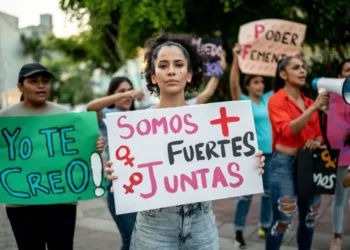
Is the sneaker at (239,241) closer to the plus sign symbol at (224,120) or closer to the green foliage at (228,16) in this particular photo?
the plus sign symbol at (224,120)

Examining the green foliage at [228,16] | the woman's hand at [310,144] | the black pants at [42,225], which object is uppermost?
the green foliage at [228,16]

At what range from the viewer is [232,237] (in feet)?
16.1

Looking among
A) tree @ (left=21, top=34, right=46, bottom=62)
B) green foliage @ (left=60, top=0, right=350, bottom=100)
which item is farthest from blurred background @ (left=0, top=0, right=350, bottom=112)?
tree @ (left=21, top=34, right=46, bottom=62)

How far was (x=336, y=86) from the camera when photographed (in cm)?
319

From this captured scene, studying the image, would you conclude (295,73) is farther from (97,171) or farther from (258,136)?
(97,171)

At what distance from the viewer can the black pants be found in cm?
286

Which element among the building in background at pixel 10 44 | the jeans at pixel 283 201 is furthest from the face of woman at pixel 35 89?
the jeans at pixel 283 201

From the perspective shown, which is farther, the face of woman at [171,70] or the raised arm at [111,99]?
the raised arm at [111,99]

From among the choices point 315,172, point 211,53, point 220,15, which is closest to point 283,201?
point 315,172

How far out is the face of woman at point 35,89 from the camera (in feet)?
9.73

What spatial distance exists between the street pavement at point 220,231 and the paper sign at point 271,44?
73.3 inches

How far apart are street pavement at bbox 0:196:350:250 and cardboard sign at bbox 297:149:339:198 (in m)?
1.17

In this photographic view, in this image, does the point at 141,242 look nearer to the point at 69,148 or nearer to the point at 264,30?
the point at 69,148

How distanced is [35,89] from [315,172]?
83.8 inches
